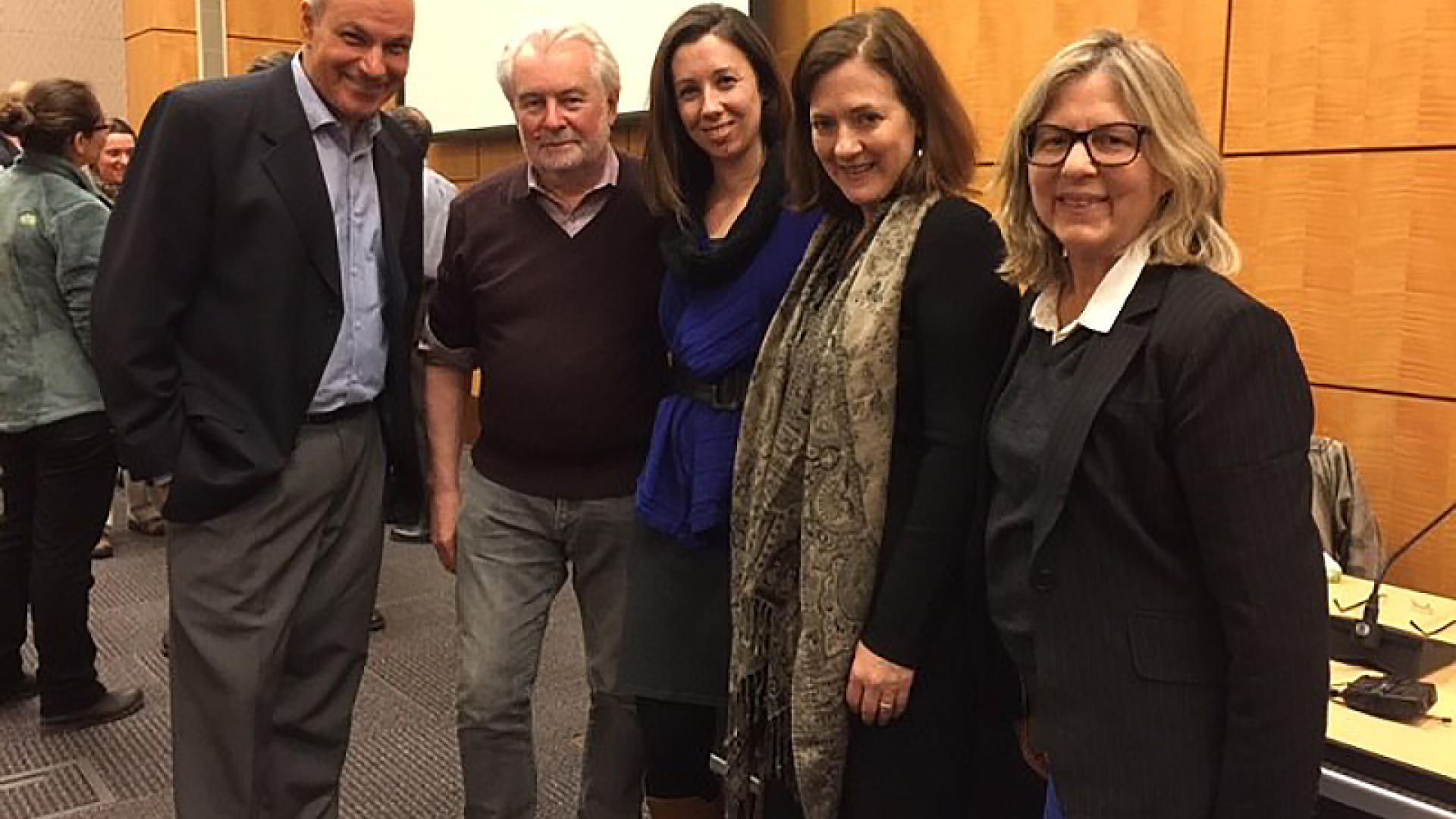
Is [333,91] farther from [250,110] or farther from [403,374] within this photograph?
[403,374]

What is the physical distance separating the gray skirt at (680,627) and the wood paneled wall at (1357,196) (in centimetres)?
165

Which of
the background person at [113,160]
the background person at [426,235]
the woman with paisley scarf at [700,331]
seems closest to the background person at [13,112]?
the background person at [426,235]

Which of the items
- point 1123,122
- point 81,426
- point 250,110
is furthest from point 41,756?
point 1123,122

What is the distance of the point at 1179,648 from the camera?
111 cm

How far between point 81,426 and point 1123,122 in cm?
278

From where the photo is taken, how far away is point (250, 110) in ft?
5.85

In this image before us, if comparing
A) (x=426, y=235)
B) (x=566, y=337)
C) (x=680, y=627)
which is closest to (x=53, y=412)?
(x=426, y=235)

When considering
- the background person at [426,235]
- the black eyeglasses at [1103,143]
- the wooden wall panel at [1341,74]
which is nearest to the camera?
the black eyeglasses at [1103,143]

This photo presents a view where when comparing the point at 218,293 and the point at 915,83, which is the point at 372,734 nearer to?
the point at 218,293

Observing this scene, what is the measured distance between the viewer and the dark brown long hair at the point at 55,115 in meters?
3.04

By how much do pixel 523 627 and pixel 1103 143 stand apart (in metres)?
1.31

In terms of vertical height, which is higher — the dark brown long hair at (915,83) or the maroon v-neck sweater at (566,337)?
the dark brown long hair at (915,83)

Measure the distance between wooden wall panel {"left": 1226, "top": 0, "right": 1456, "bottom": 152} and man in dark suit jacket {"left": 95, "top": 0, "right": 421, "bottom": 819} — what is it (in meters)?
1.95

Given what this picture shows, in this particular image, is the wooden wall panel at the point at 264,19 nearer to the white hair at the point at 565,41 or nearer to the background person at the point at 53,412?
the background person at the point at 53,412
